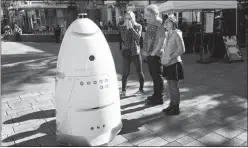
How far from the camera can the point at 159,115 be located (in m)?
4.41

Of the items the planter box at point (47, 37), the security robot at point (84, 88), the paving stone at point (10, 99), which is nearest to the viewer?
the security robot at point (84, 88)

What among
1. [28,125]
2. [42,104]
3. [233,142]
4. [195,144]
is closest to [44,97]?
[42,104]

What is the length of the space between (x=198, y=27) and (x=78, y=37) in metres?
11.7

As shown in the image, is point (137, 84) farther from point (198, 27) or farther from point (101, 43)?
point (198, 27)

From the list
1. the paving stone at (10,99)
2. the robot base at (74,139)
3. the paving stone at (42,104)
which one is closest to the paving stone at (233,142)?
the robot base at (74,139)

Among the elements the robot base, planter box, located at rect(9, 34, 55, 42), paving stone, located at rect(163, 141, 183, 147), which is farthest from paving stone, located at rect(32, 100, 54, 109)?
planter box, located at rect(9, 34, 55, 42)

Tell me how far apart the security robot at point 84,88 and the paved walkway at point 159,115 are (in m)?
0.39

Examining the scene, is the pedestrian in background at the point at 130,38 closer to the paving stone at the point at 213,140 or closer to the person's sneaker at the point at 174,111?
the person's sneaker at the point at 174,111

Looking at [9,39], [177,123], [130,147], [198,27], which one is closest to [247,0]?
[198,27]

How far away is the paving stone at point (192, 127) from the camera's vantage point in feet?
12.6

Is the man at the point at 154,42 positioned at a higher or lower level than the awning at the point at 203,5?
lower

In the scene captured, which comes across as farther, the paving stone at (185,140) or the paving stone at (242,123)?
the paving stone at (242,123)

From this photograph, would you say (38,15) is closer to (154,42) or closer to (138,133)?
(154,42)

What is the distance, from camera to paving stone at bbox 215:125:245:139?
12.0 feet
